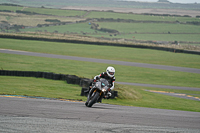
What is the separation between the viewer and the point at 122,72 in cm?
3172

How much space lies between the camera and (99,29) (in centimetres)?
9275

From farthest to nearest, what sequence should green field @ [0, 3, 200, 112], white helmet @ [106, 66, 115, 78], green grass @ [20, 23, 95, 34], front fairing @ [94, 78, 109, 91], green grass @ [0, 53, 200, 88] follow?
green grass @ [20, 23, 95, 34]
green grass @ [0, 53, 200, 88]
green field @ [0, 3, 200, 112]
white helmet @ [106, 66, 115, 78]
front fairing @ [94, 78, 109, 91]

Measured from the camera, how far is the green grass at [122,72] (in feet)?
91.0

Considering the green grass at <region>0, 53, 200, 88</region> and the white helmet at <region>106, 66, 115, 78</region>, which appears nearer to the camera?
the white helmet at <region>106, 66, 115, 78</region>

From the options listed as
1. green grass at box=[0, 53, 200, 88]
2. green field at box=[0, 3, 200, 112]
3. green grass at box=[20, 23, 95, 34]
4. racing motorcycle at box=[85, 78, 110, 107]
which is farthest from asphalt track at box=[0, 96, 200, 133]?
green grass at box=[20, 23, 95, 34]

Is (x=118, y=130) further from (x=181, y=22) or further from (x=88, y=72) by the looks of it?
(x=181, y=22)

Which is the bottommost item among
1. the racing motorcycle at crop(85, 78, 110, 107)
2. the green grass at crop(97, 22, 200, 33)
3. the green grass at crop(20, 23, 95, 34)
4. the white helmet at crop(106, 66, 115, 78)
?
the green grass at crop(20, 23, 95, 34)

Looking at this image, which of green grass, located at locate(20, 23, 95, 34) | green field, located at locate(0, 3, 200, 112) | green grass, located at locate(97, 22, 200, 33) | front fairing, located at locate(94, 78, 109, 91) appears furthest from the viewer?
green grass, located at locate(97, 22, 200, 33)

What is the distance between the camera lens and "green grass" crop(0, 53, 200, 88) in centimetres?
2775

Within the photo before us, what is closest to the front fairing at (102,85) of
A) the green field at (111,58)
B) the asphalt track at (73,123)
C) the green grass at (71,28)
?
the asphalt track at (73,123)

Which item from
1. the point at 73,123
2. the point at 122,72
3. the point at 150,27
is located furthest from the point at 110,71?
the point at 150,27

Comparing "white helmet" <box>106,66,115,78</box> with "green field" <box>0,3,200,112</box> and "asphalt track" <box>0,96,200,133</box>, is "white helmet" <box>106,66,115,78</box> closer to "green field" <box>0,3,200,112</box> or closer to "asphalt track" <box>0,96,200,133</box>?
"asphalt track" <box>0,96,200,133</box>

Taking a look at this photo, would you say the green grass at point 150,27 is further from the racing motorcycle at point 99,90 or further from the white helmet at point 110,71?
the racing motorcycle at point 99,90

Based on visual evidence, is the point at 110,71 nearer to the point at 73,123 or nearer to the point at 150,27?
the point at 73,123
